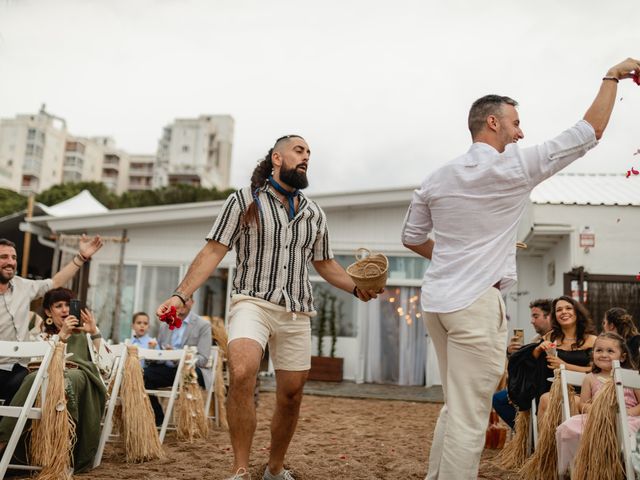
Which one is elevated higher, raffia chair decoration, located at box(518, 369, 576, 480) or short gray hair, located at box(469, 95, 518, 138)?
short gray hair, located at box(469, 95, 518, 138)

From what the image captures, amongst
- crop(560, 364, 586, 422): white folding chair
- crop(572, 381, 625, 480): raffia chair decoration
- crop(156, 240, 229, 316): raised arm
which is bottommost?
crop(572, 381, 625, 480): raffia chair decoration

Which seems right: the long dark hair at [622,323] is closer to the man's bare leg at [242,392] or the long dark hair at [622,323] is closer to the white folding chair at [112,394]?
the man's bare leg at [242,392]

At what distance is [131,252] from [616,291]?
9.02 metres

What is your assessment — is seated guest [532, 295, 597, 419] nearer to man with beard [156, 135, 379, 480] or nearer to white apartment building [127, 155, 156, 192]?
man with beard [156, 135, 379, 480]

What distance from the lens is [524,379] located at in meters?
4.88

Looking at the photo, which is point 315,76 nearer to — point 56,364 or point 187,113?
point 56,364

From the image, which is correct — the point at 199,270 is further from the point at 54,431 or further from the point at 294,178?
the point at 54,431

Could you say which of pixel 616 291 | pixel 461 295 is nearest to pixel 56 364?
pixel 461 295

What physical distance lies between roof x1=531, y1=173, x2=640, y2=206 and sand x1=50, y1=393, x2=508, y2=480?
4.85 metres

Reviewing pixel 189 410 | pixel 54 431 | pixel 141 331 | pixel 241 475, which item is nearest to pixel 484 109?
pixel 241 475

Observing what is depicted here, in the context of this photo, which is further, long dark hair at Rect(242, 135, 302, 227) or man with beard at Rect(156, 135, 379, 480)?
long dark hair at Rect(242, 135, 302, 227)

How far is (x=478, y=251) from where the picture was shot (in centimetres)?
254

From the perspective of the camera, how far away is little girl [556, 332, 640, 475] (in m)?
3.60

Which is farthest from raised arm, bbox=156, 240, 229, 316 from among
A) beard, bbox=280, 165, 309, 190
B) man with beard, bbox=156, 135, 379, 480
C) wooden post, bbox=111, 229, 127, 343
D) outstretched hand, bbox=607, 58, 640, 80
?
wooden post, bbox=111, 229, 127, 343
